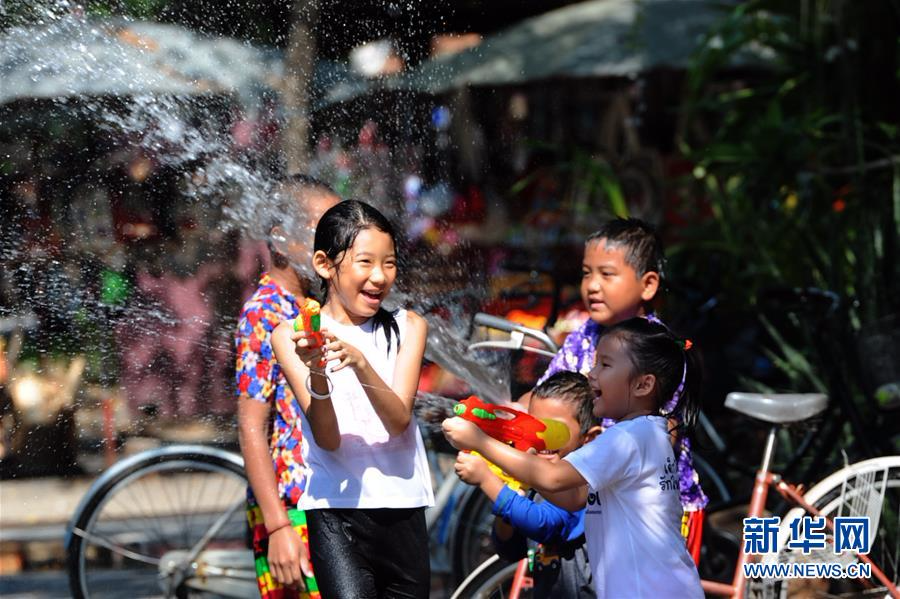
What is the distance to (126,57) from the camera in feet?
13.2

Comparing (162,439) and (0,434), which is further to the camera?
(0,434)

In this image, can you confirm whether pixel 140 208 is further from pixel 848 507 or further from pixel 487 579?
pixel 848 507

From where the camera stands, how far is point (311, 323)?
262 cm

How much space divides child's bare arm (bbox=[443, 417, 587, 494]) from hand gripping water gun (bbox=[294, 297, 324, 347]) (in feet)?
1.14

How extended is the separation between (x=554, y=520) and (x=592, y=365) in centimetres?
50

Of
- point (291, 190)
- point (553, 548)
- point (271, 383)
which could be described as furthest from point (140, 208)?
point (553, 548)

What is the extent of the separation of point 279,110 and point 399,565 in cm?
174

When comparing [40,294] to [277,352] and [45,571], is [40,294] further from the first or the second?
[45,571]

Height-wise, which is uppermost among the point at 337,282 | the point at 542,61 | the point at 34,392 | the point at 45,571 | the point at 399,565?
the point at 542,61

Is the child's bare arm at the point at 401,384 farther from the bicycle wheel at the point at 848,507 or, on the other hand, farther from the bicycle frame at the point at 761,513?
the bicycle wheel at the point at 848,507

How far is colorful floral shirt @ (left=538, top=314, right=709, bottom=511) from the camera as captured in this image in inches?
134

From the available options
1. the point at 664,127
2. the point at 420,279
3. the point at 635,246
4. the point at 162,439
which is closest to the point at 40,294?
the point at 162,439

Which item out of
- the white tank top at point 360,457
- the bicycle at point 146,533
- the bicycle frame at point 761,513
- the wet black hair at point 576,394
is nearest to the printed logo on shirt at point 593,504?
the wet black hair at point 576,394

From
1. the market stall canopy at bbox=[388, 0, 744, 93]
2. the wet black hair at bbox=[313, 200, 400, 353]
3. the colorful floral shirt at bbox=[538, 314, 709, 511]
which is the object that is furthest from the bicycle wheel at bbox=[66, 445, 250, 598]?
the market stall canopy at bbox=[388, 0, 744, 93]
